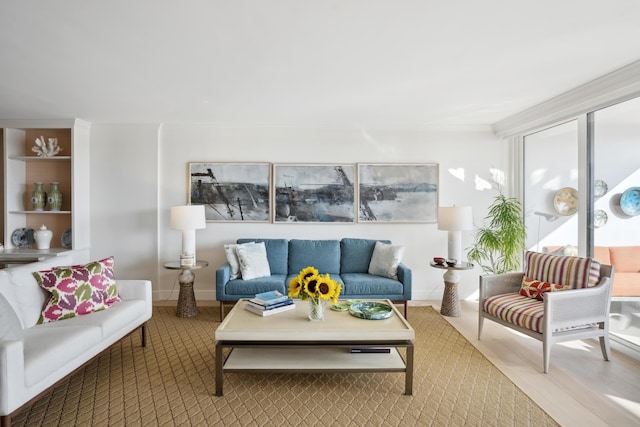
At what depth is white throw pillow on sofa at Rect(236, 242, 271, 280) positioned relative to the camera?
4.23 metres

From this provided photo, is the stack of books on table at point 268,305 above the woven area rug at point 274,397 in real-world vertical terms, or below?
above

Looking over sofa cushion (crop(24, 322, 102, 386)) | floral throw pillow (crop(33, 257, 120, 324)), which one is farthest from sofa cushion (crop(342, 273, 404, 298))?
sofa cushion (crop(24, 322, 102, 386))

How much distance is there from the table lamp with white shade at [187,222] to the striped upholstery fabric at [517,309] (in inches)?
129

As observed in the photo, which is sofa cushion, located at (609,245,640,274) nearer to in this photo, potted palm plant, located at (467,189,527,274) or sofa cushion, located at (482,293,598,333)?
sofa cushion, located at (482,293,598,333)

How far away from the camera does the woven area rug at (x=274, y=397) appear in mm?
2268

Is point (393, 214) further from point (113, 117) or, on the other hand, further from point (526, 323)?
point (113, 117)

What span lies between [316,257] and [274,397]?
2.29 m

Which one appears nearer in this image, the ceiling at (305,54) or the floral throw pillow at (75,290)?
the ceiling at (305,54)

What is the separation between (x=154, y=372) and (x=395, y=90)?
3.22 meters

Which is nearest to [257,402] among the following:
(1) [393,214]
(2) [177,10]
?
(2) [177,10]

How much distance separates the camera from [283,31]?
235 cm

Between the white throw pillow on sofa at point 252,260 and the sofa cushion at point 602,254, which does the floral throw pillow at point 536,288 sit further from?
the white throw pillow on sofa at point 252,260

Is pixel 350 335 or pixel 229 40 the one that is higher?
pixel 229 40

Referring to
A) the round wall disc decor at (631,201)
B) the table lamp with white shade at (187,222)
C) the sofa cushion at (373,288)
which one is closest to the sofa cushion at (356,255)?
the sofa cushion at (373,288)
